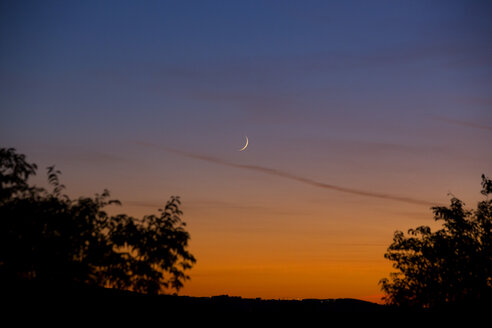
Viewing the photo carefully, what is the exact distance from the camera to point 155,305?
24125mm

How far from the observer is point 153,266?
1288 inches

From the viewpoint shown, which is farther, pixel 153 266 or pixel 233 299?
pixel 153 266

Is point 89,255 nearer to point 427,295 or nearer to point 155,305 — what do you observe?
point 155,305

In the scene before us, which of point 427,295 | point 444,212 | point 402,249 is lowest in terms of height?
point 427,295

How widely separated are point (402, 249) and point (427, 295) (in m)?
3.34

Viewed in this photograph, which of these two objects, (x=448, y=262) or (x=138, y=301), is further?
(x=448, y=262)

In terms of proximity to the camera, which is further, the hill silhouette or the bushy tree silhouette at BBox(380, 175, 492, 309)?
the bushy tree silhouette at BBox(380, 175, 492, 309)

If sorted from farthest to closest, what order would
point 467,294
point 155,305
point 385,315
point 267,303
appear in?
point 467,294 < point 267,303 < point 385,315 < point 155,305

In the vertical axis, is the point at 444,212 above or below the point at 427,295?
above

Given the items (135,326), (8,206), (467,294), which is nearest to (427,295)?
(467,294)

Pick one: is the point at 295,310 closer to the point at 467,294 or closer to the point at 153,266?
the point at 153,266

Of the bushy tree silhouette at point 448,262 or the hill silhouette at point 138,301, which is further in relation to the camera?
the bushy tree silhouette at point 448,262

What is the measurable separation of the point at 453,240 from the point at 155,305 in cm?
2131

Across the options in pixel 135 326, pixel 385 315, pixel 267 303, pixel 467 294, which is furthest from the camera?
pixel 467 294
